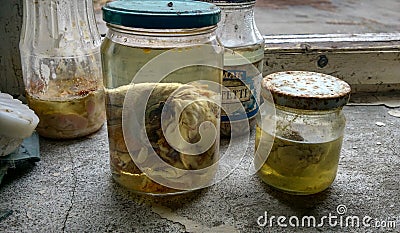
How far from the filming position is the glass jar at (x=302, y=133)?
0.53 m

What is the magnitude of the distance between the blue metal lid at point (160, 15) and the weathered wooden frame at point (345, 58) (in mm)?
347

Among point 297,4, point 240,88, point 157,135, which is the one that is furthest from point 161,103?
point 297,4

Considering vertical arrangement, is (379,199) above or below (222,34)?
below

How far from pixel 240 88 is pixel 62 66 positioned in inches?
10.9

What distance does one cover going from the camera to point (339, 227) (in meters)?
0.51

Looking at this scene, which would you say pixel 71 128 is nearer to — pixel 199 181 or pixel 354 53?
pixel 199 181

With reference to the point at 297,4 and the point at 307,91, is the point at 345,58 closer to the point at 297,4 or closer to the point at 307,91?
the point at 297,4

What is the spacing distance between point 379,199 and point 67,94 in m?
0.46

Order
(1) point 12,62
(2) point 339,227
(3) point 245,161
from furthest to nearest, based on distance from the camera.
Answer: (1) point 12,62
(3) point 245,161
(2) point 339,227

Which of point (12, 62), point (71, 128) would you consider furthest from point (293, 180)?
point (12, 62)

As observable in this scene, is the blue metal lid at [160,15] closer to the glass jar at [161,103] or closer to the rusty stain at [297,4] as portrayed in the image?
the glass jar at [161,103]

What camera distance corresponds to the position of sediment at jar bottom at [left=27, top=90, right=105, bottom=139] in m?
0.66

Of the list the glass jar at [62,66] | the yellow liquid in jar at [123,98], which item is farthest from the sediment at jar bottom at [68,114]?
the yellow liquid in jar at [123,98]

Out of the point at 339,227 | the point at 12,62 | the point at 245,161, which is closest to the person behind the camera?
the point at 339,227
